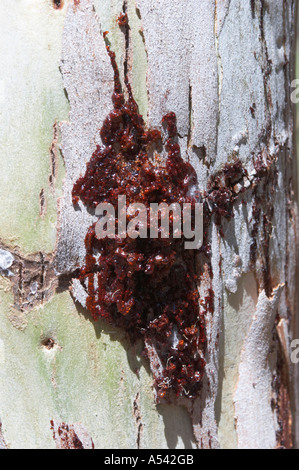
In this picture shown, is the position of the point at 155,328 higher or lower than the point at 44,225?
lower

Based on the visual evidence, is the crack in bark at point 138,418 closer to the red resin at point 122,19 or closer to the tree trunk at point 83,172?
the tree trunk at point 83,172

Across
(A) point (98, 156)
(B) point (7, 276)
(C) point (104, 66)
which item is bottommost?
(B) point (7, 276)

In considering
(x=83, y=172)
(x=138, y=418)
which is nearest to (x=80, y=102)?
(x=83, y=172)

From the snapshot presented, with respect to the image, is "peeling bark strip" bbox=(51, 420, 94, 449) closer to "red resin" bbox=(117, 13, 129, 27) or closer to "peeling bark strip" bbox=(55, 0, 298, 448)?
"peeling bark strip" bbox=(55, 0, 298, 448)

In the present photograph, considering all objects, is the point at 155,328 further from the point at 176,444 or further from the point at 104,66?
the point at 104,66

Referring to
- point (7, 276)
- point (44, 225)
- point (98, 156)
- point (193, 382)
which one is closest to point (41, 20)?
point (98, 156)

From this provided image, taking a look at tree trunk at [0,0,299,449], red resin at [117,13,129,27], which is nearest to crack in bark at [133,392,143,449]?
tree trunk at [0,0,299,449]

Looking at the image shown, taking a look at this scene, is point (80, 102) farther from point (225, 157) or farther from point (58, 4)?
point (225, 157)
